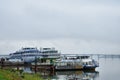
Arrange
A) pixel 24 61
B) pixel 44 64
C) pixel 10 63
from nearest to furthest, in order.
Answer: pixel 44 64
pixel 10 63
pixel 24 61

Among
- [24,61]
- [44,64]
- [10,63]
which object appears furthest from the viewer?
[24,61]

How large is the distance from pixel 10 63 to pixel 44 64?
1388 centimetres

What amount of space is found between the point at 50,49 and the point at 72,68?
1726cm

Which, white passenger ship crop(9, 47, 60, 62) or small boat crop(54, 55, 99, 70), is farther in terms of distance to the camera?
white passenger ship crop(9, 47, 60, 62)

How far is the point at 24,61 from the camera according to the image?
113m

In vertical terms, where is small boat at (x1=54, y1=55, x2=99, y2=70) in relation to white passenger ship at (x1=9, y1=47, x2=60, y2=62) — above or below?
below

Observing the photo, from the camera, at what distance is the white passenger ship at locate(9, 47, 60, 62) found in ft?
364

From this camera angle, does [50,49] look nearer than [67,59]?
No

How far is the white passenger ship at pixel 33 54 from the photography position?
11081 cm

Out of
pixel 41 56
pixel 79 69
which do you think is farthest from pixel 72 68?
pixel 41 56

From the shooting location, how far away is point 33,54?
115 m

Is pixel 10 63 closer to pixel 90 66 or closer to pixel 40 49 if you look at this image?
pixel 40 49

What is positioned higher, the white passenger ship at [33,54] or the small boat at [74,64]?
the white passenger ship at [33,54]

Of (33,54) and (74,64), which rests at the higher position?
(33,54)
